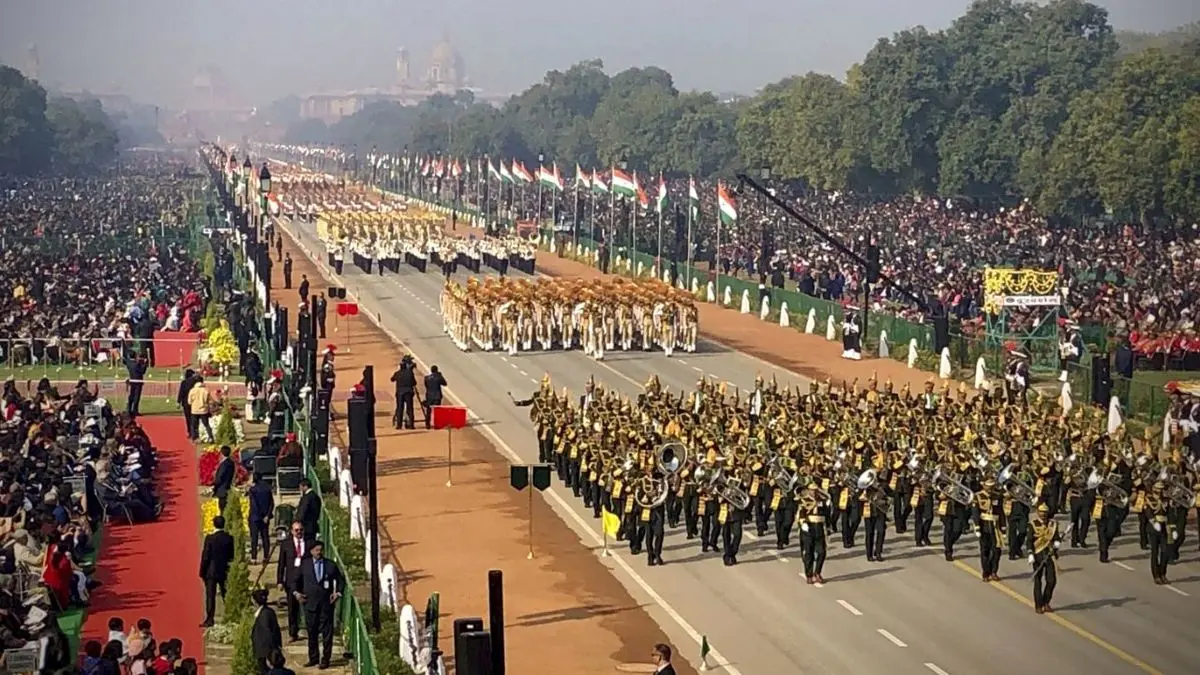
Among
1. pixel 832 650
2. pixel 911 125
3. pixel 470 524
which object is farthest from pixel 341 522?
pixel 911 125

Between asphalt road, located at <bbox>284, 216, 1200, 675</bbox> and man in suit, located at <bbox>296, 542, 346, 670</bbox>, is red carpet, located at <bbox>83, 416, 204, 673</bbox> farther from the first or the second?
asphalt road, located at <bbox>284, 216, 1200, 675</bbox>

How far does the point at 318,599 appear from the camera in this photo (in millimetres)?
20031

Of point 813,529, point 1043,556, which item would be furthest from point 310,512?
point 1043,556

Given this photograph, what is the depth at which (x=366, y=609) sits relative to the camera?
22188 millimetres

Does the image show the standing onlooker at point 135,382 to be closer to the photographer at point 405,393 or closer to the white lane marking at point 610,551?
the photographer at point 405,393

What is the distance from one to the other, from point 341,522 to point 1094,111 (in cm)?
5489

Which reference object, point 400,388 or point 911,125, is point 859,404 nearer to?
point 400,388

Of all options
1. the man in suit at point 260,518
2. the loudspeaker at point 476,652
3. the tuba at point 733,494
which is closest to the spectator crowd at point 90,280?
the man in suit at point 260,518

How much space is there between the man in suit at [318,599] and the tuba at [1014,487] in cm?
909

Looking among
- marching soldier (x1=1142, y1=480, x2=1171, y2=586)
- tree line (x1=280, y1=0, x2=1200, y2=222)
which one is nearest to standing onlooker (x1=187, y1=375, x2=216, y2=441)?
marching soldier (x1=1142, y1=480, x2=1171, y2=586)

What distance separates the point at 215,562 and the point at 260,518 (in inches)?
91.2

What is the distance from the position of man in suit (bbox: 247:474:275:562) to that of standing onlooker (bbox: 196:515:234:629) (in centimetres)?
190

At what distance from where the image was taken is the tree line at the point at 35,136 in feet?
481

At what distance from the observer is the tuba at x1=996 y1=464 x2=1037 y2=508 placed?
974 inches
